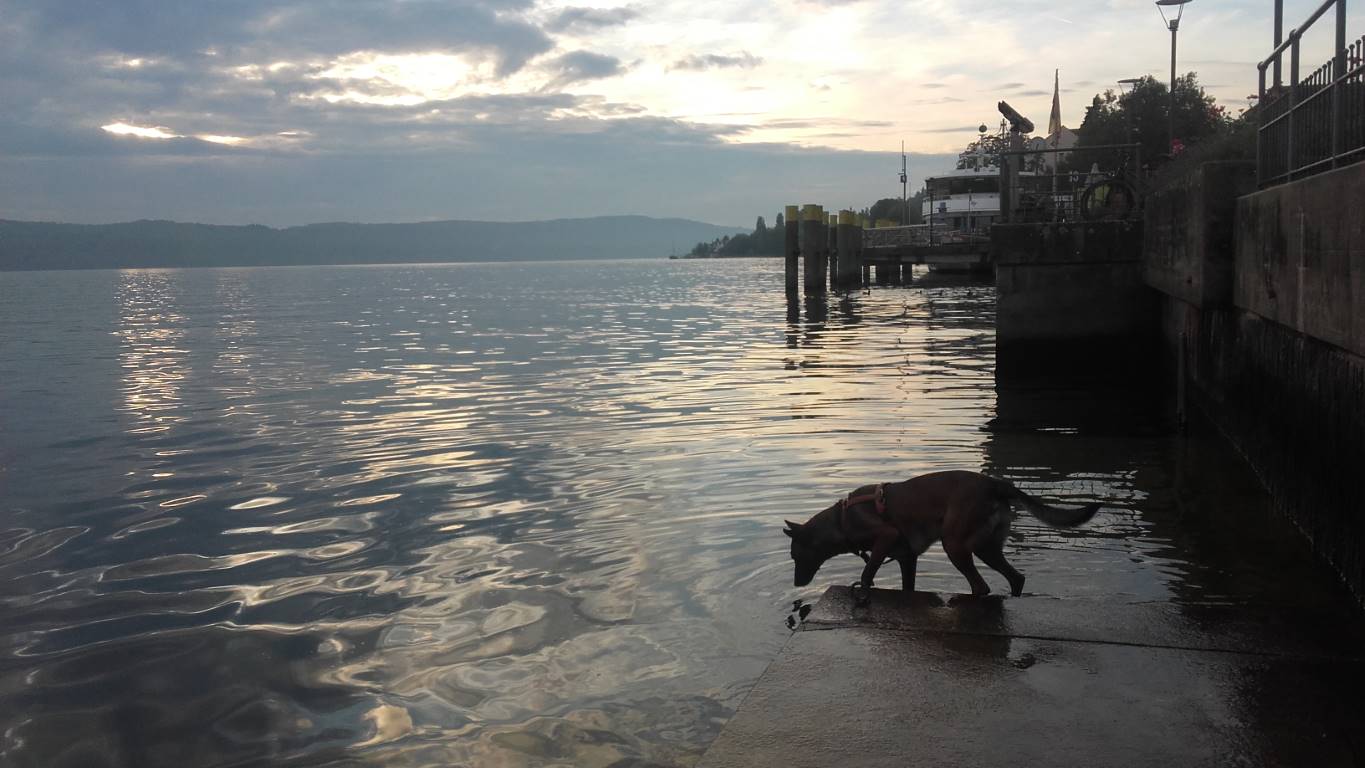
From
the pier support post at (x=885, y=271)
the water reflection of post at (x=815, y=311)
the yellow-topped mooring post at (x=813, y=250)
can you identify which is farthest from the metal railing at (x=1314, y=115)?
the pier support post at (x=885, y=271)

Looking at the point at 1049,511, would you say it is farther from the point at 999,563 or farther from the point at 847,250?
the point at 847,250

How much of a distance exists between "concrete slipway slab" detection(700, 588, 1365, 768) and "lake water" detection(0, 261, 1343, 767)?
Result: 2.12 feet

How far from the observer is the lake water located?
219 inches

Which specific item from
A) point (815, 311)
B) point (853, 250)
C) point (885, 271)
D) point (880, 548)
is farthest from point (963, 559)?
point (885, 271)

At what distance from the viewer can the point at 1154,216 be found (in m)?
15.1

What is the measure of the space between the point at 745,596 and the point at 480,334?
1007 inches

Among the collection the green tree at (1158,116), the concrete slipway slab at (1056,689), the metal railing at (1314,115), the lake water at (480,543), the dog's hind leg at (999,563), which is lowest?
the lake water at (480,543)

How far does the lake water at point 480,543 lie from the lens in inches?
219

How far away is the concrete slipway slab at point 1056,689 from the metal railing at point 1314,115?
3.16m

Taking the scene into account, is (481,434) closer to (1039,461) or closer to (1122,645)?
(1039,461)

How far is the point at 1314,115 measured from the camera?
8.27 meters

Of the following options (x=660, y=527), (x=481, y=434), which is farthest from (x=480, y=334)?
(x=660, y=527)

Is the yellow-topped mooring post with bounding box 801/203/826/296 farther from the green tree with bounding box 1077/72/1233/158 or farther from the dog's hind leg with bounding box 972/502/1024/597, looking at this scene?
the dog's hind leg with bounding box 972/502/1024/597

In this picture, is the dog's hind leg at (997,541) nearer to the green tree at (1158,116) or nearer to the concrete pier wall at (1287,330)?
the concrete pier wall at (1287,330)
